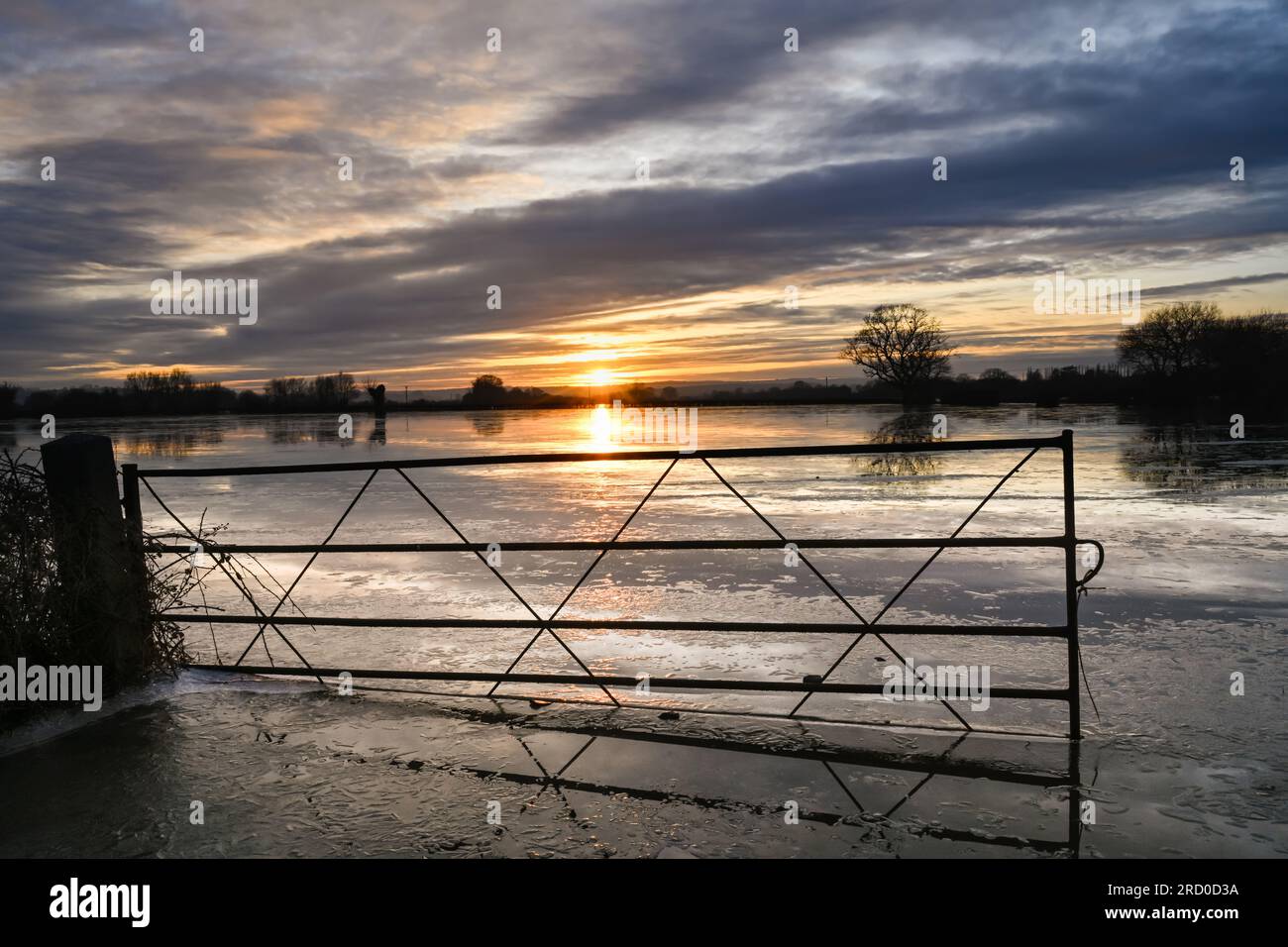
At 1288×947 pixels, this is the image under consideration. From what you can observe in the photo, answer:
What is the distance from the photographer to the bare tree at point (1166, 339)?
265ft

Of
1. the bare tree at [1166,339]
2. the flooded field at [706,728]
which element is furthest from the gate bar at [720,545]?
the bare tree at [1166,339]

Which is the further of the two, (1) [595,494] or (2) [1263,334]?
(2) [1263,334]

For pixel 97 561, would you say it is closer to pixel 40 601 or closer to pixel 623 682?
pixel 40 601

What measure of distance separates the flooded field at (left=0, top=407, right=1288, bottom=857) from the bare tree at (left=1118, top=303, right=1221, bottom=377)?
8129 cm

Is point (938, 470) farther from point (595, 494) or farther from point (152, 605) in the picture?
point (152, 605)

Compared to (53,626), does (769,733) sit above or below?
below

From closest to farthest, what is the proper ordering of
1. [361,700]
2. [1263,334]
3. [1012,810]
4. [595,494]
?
[1012,810], [361,700], [595,494], [1263,334]

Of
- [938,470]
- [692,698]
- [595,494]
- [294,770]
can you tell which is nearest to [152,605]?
[294,770]

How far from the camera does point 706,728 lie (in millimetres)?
4988

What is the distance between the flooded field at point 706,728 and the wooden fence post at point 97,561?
43 cm

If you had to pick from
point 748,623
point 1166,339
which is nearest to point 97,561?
point 748,623

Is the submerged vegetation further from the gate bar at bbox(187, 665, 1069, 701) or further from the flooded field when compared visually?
the gate bar at bbox(187, 665, 1069, 701)

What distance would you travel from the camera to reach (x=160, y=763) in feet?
15.1

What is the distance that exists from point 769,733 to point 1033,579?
18.9ft
